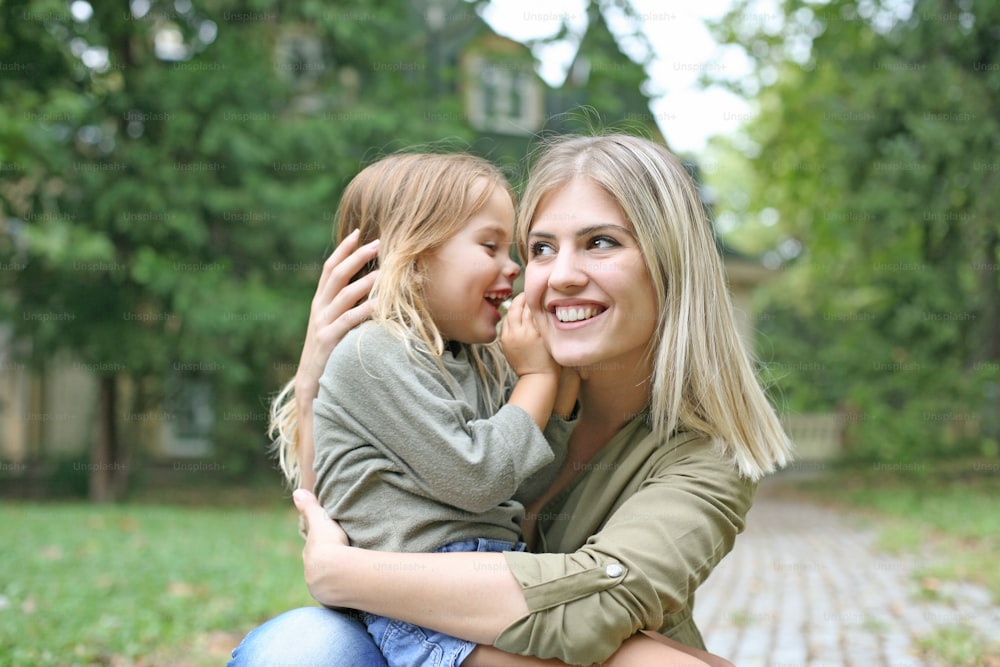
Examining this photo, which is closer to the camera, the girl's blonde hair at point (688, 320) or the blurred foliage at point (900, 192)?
the girl's blonde hair at point (688, 320)

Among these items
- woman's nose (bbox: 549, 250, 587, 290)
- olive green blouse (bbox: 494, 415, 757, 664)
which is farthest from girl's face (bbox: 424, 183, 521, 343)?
olive green blouse (bbox: 494, 415, 757, 664)

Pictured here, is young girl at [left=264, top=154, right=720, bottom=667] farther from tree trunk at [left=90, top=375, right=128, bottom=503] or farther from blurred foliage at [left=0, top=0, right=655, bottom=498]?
tree trunk at [left=90, top=375, right=128, bottom=503]

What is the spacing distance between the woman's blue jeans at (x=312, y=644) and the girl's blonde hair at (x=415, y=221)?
662 millimetres

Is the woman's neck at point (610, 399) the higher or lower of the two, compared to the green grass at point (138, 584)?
higher

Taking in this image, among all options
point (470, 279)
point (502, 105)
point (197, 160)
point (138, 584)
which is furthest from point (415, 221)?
point (502, 105)

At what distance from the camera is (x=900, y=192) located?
12.9 metres

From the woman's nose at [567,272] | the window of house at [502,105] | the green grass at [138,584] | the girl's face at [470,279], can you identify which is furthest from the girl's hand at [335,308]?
the window of house at [502,105]

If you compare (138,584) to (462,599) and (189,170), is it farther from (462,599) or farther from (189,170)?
(189,170)

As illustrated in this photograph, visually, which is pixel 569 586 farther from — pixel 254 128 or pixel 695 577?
pixel 254 128

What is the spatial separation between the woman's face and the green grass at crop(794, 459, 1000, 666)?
3.53 metres

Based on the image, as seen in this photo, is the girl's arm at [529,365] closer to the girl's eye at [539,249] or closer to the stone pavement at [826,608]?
the girl's eye at [539,249]

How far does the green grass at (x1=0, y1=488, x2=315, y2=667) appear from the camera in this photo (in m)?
5.07

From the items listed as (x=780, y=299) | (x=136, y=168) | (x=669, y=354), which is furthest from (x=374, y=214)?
(x=780, y=299)

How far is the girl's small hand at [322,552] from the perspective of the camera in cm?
218
